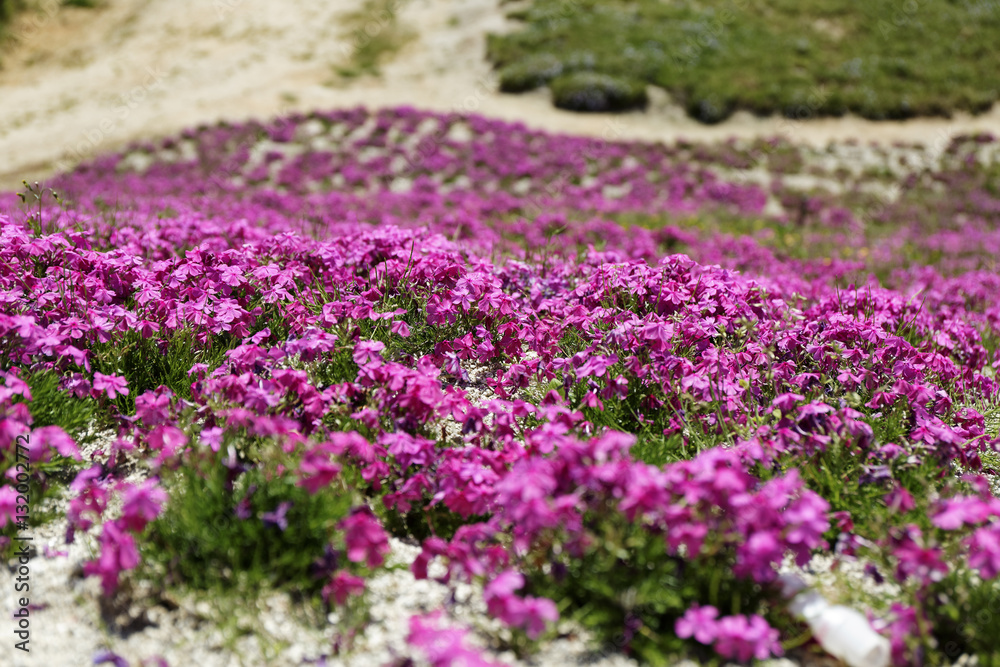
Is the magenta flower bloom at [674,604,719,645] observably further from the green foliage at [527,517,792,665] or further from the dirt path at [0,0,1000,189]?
the dirt path at [0,0,1000,189]

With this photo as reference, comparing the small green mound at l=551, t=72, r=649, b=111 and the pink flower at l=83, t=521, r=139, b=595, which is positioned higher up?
the pink flower at l=83, t=521, r=139, b=595

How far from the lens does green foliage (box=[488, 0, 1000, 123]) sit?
25.6 metres

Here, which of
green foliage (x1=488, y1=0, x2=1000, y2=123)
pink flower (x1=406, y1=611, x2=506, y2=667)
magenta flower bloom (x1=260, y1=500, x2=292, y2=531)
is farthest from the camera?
green foliage (x1=488, y1=0, x2=1000, y2=123)

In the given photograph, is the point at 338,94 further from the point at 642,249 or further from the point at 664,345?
the point at 664,345

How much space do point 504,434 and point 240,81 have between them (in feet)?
94.7

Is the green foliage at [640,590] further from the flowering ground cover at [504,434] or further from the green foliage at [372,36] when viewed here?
the green foliage at [372,36]

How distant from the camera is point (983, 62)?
29016mm

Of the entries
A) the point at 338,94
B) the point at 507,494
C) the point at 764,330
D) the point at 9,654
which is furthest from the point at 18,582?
the point at 338,94

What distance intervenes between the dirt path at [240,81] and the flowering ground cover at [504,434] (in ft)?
61.3

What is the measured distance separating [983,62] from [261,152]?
104ft

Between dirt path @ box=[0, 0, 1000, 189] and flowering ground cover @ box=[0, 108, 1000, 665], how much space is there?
61.3 ft

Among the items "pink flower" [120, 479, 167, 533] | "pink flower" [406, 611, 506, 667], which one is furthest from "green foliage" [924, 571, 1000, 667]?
"pink flower" [120, 479, 167, 533]

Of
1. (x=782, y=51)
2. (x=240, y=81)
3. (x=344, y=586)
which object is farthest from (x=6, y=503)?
(x=782, y=51)

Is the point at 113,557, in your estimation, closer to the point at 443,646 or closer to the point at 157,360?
the point at 443,646
